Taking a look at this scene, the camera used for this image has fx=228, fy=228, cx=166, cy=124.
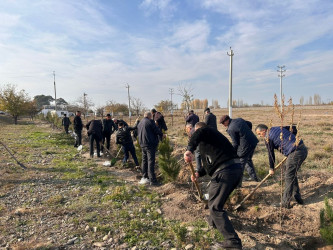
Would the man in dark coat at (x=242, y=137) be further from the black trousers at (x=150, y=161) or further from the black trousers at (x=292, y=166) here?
the black trousers at (x=150, y=161)

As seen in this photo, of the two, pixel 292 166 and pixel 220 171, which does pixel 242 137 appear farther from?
pixel 220 171

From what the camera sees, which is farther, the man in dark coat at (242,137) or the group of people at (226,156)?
the man in dark coat at (242,137)

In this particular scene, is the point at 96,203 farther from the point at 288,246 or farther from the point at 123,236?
the point at 288,246

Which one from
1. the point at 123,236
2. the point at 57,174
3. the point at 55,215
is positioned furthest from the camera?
the point at 57,174

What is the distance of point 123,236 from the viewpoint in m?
3.52

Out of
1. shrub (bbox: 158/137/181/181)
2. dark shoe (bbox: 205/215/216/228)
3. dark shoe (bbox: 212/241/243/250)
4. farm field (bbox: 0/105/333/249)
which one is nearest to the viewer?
dark shoe (bbox: 212/241/243/250)

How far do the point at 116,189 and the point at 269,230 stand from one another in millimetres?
3259

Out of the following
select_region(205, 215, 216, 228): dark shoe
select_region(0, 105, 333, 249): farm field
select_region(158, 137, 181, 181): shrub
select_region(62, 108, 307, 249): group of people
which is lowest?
select_region(0, 105, 333, 249): farm field

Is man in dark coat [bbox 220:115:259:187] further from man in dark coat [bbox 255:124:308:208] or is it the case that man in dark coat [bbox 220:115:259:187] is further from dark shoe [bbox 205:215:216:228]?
dark shoe [bbox 205:215:216:228]

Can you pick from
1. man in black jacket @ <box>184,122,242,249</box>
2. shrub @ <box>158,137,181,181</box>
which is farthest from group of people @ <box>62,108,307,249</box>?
shrub @ <box>158,137,181,181</box>

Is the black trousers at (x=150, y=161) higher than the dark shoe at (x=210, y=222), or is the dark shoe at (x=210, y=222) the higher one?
the black trousers at (x=150, y=161)

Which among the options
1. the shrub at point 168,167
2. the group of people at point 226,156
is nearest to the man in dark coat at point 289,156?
the group of people at point 226,156

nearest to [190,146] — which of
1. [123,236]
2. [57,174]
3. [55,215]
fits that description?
[123,236]

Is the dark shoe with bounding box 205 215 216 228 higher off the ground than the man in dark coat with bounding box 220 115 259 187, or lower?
lower
